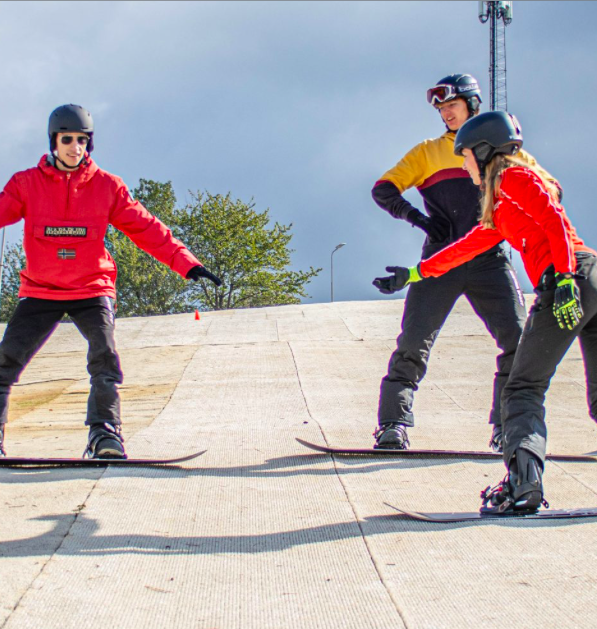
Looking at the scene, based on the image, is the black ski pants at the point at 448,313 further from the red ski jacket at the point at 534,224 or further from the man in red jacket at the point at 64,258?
the man in red jacket at the point at 64,258

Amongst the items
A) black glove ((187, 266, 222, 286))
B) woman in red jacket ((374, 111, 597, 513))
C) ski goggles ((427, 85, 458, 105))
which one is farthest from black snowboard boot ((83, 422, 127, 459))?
ski goggles ((427, 85, 458, 105))

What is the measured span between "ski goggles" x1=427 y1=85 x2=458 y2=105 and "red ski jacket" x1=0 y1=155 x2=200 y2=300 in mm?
1758

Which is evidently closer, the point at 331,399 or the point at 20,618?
the point at 20,618

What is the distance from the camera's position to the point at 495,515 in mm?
2910

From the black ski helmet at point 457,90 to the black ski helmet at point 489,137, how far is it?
1072 mm

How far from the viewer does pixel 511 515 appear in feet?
9.55

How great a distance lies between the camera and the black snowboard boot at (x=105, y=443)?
4.00m

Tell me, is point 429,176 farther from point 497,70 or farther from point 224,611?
point 497,70

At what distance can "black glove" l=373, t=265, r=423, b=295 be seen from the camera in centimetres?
423

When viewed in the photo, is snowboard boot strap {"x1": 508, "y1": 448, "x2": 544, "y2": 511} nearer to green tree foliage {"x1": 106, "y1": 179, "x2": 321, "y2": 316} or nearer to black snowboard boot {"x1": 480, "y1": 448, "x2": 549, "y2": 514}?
black snowboard boot {"x1": 480, "y1": 448, "x2": 549, "y2": 514}

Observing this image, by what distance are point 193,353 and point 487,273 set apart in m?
6.84

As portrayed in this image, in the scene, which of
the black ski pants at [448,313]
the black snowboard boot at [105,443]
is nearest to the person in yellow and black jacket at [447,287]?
the black ski pants at [448,313]

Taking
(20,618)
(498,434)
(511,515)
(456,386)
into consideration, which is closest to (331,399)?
(456,386)

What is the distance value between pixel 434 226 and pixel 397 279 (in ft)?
1.52
